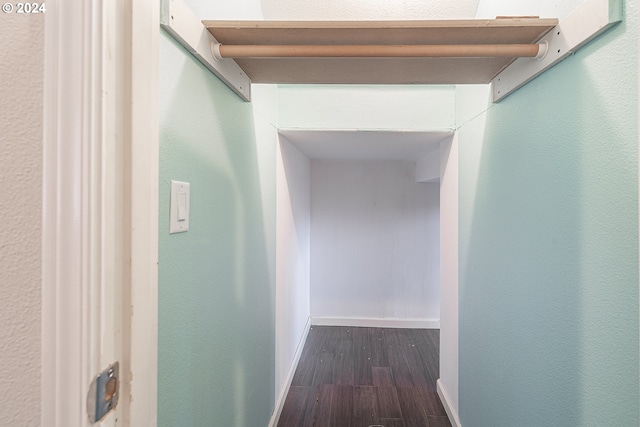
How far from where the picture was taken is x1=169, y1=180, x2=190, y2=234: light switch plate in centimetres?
78

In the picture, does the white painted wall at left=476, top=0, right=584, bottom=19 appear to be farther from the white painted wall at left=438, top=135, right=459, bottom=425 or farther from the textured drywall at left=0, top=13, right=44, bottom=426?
the textured drywall at left=0, top=13, right=44, bottom=426

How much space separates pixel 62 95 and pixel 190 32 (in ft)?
1.67

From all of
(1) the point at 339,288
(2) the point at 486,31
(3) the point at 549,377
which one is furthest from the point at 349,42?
(1) the point at 339,288

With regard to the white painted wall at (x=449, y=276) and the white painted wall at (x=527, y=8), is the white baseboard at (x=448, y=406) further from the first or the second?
the white painted wall at (x=527, y=8)

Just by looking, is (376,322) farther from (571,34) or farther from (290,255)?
(571,34)

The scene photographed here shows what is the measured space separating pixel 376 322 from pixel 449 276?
1.73 metres

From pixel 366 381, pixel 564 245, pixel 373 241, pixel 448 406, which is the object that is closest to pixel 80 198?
pixel 564 245

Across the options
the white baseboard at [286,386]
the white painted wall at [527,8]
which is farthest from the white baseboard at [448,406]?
the white painted wall at [527,8]

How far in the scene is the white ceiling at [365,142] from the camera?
2041mm

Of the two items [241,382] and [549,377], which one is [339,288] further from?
[549,377]

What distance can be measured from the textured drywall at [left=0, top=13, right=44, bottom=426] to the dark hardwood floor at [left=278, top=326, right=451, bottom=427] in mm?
1864

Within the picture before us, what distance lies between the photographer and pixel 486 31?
89cm

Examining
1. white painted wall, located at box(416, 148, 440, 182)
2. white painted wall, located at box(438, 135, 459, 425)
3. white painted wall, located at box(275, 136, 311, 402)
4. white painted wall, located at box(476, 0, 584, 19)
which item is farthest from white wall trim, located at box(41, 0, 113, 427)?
white painted wall, located at box(416, 148, 440, 182)

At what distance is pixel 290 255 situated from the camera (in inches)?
96.1
